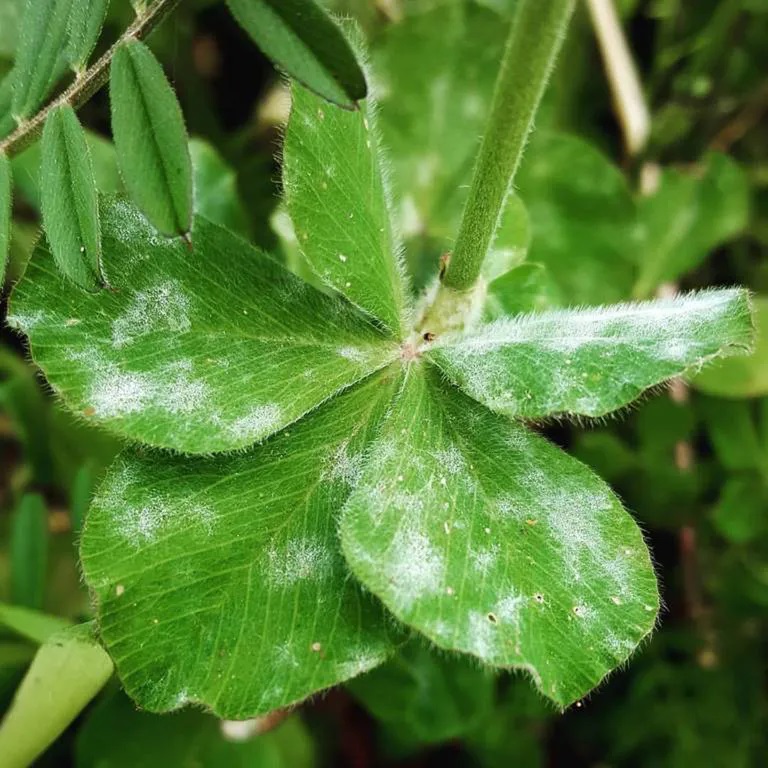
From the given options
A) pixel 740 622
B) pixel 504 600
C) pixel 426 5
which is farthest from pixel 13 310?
pixel 740 622

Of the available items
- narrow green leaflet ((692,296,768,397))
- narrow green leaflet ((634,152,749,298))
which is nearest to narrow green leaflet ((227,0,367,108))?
narrow green leaflet ((692,296,768,397))

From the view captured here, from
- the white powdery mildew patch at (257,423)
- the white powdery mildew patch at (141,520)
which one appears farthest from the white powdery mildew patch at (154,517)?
the white powdery mildew patch at (257,423)

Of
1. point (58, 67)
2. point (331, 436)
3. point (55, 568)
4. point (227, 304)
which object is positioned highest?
point (58, 67)

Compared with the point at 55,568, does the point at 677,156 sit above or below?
below

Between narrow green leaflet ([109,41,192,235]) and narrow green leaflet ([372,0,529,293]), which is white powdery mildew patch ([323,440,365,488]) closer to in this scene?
narrow green leaflet ([109,41,192,235])

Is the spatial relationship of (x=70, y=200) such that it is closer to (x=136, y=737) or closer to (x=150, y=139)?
(x=150, y=139)

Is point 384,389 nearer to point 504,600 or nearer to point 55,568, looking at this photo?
point 504,600
